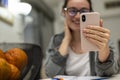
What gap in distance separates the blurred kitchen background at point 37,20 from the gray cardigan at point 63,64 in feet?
2.99

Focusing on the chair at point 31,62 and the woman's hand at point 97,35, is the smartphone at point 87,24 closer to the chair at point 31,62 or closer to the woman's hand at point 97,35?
the woman's hand at point 97,35

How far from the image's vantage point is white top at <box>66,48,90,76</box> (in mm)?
861

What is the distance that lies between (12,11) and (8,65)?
1786mm

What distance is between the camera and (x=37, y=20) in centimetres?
306

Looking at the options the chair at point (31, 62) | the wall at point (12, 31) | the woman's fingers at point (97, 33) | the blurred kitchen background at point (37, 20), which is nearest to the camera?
the chair at point (31, 62)

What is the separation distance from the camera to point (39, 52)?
0.58 m

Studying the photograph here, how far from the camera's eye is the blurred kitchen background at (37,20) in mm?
1988

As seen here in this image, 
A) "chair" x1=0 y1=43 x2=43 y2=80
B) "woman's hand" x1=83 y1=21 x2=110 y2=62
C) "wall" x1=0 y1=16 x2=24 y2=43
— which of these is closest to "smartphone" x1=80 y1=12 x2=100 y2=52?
"woman's hand" x1=83 y1=21 x2=110 y2=62

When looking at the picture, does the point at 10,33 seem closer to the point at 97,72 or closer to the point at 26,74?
the point at 97,72

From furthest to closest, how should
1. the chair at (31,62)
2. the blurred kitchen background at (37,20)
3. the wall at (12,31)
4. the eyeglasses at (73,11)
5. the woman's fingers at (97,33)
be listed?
1. the blurred kitchen background at (37,20)
2. the wall at (12,31)
3. the eyeglasses at (73,11)
4. the woman's fingers at (97,33)
5. the chair at (31,62)

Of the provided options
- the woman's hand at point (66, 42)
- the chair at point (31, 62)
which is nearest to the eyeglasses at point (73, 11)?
the woman's hand at point (66, 42)

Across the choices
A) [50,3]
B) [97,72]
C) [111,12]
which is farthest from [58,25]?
[97,72]

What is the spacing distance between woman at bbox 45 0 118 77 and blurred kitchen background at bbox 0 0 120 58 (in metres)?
0.93

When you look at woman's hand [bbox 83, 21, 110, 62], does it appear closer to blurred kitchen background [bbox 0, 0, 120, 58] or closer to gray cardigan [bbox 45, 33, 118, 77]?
gray cardigan [bbox 45, 33, 118, 77]
